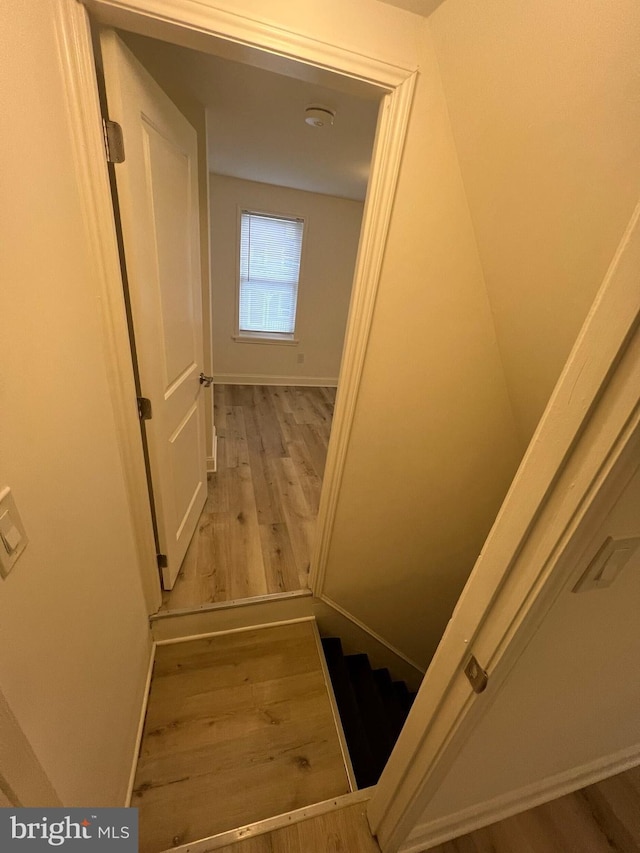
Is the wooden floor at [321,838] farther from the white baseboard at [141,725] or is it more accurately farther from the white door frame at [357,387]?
the white baseboard at [141,725]

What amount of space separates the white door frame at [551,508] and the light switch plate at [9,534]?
810mm

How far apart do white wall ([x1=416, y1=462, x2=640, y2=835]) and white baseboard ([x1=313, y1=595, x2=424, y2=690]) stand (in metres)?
0.88

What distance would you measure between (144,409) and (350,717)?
1.74 metres

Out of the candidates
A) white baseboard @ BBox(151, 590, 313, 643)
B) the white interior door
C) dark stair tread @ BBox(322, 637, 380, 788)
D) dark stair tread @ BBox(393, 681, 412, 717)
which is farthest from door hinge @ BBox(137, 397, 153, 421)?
dark stair tread @ BBox(393, 681, 412, 717)

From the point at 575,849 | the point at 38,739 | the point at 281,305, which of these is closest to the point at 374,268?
the point at 38,739

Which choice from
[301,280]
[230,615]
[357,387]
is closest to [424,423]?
[357,387]

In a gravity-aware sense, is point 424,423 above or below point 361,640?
above

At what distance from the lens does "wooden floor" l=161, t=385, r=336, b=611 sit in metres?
1.88

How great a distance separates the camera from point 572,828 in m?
1.14

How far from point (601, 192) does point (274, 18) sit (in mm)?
941

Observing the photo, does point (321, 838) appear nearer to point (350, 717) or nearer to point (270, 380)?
point (350, 717)

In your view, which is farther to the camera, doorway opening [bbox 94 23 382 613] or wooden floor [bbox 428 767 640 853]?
doorway opening [bbox 94 23 382 613]

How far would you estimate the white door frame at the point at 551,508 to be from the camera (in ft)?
1.36

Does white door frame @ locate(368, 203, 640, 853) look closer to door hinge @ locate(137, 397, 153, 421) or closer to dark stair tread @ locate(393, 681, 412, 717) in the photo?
door hinge @ locate(137, 397, 153, 421)
